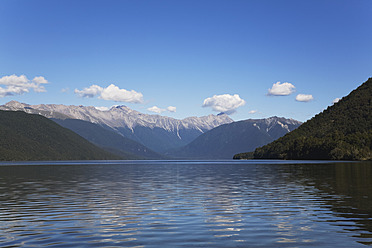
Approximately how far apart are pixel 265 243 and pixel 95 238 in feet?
32.2

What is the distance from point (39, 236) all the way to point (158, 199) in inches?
932

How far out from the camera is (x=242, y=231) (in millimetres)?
29156

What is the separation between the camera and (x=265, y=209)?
40.6 metres

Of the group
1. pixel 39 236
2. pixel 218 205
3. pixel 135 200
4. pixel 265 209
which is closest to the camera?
pixel 39 236

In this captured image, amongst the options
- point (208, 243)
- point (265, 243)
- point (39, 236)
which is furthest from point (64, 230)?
point (265, 243)

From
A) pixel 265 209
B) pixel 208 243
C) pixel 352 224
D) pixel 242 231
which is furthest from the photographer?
pixel 265 209

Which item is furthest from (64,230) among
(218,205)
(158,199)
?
(158,199)

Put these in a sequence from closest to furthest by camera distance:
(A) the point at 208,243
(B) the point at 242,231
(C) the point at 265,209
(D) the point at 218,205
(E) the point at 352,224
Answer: (A) the point at 208,243 → (B) the point at 242,231 → (E) the point at 352,224 → (C) the point at 265,209 → (D) the point at 218,205

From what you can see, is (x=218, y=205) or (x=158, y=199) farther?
(x=158, y=199)

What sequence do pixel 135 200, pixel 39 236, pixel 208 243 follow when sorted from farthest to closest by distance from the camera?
pixel 135 200, pixel 39 236, pixel 208 243

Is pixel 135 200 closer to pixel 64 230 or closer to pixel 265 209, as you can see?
pixel 265 209

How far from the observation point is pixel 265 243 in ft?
82.9

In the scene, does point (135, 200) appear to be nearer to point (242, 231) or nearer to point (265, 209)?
point (265, 209)

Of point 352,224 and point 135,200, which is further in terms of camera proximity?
point 135,200
